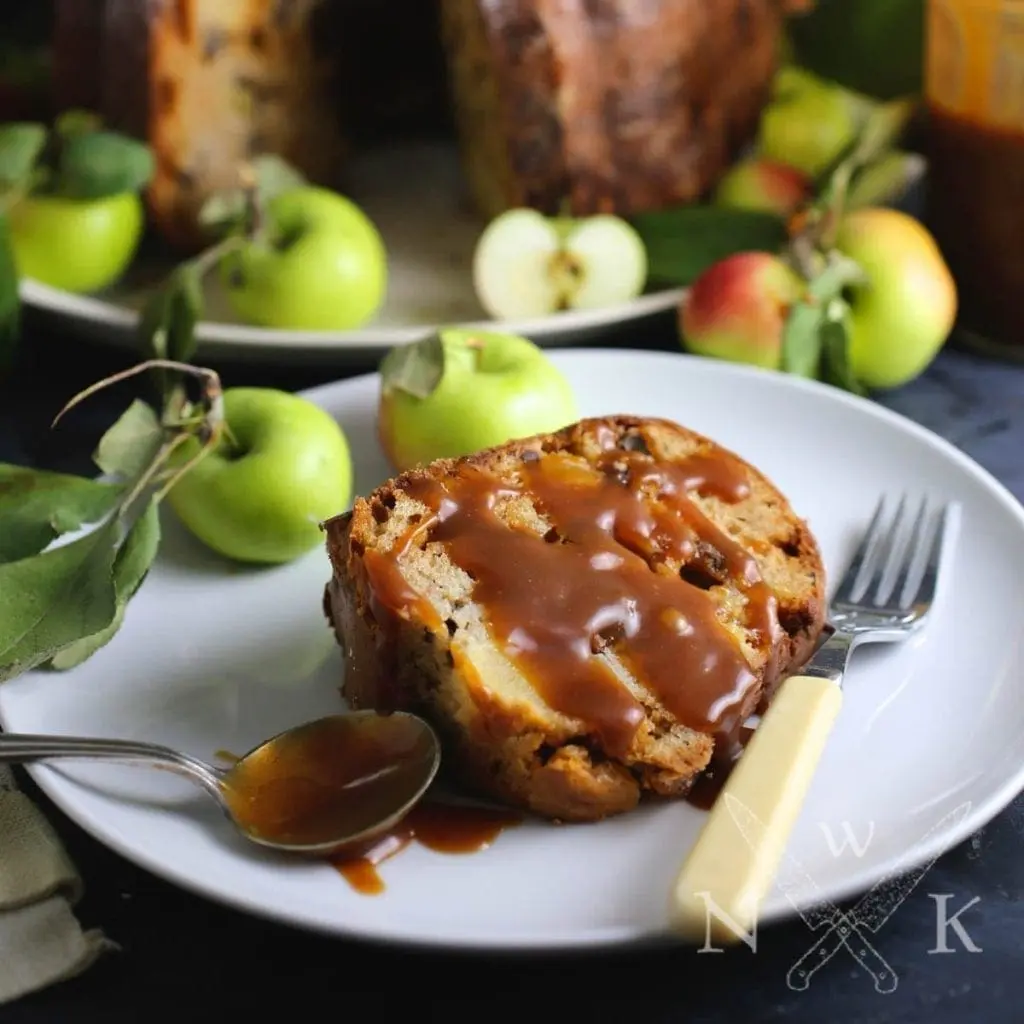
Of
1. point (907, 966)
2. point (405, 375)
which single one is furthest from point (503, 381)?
point (907, 966)

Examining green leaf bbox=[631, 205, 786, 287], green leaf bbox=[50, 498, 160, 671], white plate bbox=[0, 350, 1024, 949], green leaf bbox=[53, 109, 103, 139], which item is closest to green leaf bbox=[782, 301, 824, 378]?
white plate bbox=[0, 350, 1024, 949]

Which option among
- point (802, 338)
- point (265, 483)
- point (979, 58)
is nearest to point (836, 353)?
point (802, 338)

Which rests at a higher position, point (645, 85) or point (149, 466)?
point (645, 85)

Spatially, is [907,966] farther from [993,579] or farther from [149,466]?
[149,466]

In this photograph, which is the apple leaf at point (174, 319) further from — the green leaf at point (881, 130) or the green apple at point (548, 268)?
the green leaf at point (881, 130)

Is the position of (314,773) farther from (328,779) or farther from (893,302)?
(893,302)
